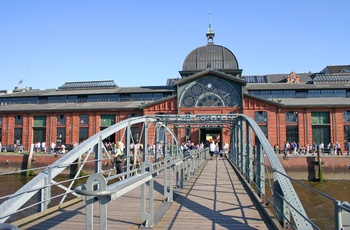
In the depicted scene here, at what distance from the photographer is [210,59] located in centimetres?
4381

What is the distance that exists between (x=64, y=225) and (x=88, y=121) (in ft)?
124

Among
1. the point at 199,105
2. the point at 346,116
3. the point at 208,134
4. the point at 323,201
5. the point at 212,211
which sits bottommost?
the point at 323,201

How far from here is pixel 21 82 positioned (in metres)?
69.9

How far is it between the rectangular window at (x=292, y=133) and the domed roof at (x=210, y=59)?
10.5m

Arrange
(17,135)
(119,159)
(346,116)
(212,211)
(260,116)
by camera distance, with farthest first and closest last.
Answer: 1. (17,135)
2. (260,116)
3. (346,116)
4. (119,159)
5. (212,211)

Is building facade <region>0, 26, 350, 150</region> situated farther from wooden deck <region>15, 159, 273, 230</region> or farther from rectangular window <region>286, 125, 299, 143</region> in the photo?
wooden deck <region>15, 159, 273, 230</region>

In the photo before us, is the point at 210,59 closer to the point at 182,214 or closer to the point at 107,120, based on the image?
the point at 107,120

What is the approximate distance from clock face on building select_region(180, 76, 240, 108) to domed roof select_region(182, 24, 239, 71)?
184 inches

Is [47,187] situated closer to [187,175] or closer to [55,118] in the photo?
[187,175]

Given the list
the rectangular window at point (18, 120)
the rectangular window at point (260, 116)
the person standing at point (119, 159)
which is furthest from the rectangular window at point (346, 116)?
the rectangular window at point (18, 120)

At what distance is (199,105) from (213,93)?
214 centimetres

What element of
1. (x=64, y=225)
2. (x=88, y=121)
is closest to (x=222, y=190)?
(x=64, y=225)

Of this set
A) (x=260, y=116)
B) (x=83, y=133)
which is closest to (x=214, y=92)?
(x=260, y=116)

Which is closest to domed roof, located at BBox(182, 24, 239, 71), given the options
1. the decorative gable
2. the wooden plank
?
the decorative gable
